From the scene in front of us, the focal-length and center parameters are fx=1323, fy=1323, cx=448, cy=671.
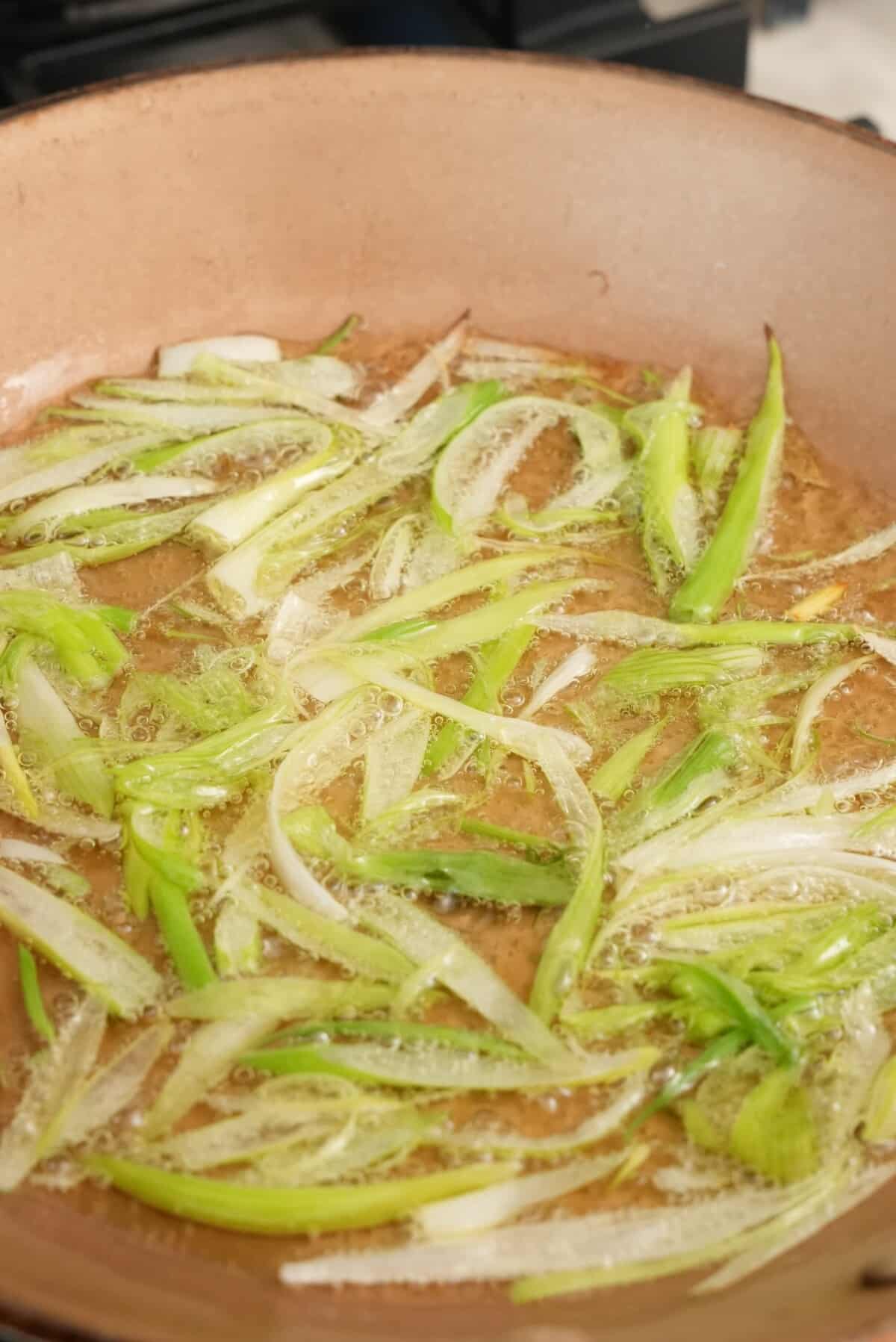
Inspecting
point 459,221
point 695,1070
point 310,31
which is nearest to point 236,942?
point 695,1070

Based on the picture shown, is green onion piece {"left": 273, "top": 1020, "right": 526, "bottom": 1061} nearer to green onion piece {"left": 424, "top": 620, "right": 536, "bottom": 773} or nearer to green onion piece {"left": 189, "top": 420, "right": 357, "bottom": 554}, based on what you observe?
green onion piece {"left": 424, "top": 620, "right": 536, "bottom": 773}

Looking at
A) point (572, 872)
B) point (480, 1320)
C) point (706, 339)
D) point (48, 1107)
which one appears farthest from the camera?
point (706, 339)

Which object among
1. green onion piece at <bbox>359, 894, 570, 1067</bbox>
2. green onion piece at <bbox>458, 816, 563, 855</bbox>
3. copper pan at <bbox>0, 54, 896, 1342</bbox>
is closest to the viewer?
green onion piece at <bbox>359, 894, 570, 1067</bbox>

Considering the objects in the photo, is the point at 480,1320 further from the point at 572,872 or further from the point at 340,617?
the point at 340,617

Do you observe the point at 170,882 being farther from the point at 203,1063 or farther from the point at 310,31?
the point at 310,31

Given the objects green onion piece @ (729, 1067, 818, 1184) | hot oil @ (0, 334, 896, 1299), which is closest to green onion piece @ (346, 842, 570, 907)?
hot oil @ (0, 334, 896, 1299)

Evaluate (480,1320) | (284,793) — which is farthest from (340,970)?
(480,1320)

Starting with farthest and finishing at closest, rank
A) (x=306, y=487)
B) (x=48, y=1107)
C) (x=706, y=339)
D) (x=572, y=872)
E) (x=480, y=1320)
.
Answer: (x=706, y=339), (x=306, y=487), (x=572, y=872), (x=48, y=1107), (x=480, y=1320)

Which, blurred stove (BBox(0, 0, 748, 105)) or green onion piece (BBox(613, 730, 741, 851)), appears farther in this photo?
blurred stove (BBox(0, 0, 748, 105))
